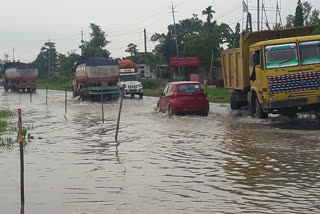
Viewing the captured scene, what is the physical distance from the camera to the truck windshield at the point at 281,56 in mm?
17438

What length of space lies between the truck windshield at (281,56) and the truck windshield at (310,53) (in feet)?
0.72

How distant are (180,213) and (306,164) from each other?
14.4ft

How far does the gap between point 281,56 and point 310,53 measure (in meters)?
0.90

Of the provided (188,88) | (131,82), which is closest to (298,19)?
(131,82)

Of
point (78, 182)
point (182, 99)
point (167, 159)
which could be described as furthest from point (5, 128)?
point (78, 182)

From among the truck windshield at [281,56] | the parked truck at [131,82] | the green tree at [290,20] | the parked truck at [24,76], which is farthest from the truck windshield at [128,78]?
the green tree at [290,20]

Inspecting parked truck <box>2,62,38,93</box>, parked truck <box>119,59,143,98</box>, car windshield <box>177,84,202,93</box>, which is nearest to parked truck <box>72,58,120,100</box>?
parked truck <box>119,59,143,98</box>

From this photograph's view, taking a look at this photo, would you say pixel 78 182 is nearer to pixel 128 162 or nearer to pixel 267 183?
pixel 128 162

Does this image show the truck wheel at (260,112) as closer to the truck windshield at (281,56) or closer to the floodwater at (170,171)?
the floodwater at (170,171)

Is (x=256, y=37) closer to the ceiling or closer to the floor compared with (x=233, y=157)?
closer to the ceiling

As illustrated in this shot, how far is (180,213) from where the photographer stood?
23.6 feet

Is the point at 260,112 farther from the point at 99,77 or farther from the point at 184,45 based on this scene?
the point at 184,45

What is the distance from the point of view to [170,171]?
34.2ft

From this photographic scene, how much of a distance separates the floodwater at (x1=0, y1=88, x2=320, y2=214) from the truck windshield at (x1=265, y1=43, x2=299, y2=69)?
2049 mm
